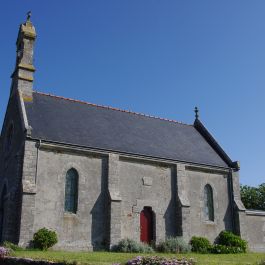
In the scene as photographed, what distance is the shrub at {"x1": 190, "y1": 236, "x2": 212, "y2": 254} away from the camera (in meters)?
23.6

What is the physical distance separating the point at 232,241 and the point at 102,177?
9701mm

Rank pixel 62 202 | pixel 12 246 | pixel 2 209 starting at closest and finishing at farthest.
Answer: pixel 12 246 < pixel 62 202 < pixel 2 209

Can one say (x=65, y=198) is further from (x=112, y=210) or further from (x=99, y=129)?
(x=99, y=129)

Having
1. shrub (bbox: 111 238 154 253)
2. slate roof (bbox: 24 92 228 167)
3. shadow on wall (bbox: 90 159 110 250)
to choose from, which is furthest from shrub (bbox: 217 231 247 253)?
shadow on wall (bbox: 90 159 110 250)

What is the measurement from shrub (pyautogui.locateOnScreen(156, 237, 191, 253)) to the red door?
3.10 feet

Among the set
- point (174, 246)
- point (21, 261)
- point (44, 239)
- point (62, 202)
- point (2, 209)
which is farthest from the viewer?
point (2, 209)

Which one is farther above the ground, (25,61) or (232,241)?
(25,61)

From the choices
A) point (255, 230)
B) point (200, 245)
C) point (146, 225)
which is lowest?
point (200, 245)

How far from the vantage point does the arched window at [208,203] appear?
26.6 meters

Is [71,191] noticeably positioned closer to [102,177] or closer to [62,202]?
[62,202]

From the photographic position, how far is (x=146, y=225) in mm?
24062

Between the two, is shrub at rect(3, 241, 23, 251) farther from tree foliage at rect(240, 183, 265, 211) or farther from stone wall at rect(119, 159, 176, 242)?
tree foliage at rect(240, 183, 265, 211)

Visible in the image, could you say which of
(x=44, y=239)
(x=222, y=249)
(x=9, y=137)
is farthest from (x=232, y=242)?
(x=9, y=137)

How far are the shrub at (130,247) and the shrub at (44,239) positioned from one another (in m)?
3.58
